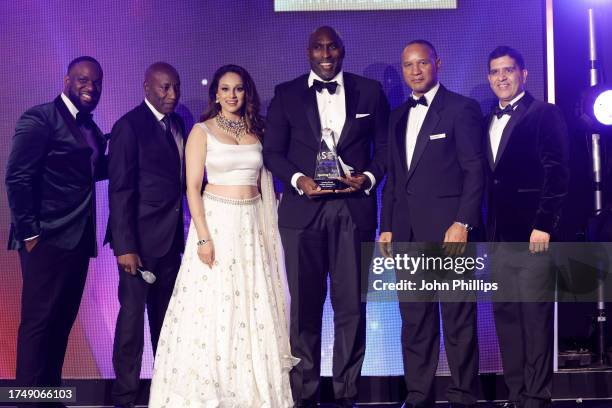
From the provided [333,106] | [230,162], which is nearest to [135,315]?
[230,162]

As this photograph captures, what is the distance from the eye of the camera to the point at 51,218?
3775 mm

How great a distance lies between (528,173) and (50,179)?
7.98ft

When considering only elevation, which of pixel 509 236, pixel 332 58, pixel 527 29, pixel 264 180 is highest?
pixel 527 29

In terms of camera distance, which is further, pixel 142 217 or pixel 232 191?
pixel 142 217

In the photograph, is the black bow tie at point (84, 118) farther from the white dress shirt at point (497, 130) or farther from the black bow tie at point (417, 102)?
the white dress shirt at point (497, 130)

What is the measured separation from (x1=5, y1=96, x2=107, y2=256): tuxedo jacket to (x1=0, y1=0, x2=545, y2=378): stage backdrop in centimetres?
46

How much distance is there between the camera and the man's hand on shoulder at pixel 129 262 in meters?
3.70

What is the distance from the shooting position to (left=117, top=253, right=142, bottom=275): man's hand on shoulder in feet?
12.1

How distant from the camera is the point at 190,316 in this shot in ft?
11.8

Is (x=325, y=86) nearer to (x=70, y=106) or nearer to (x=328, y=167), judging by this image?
(x=328, y=167)

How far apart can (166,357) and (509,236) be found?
1.81m

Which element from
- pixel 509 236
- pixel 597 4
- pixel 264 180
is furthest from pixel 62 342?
pixel 597 4

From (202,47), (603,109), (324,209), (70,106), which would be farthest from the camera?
(202,47)

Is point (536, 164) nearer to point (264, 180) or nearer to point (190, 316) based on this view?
point (264, 180)
